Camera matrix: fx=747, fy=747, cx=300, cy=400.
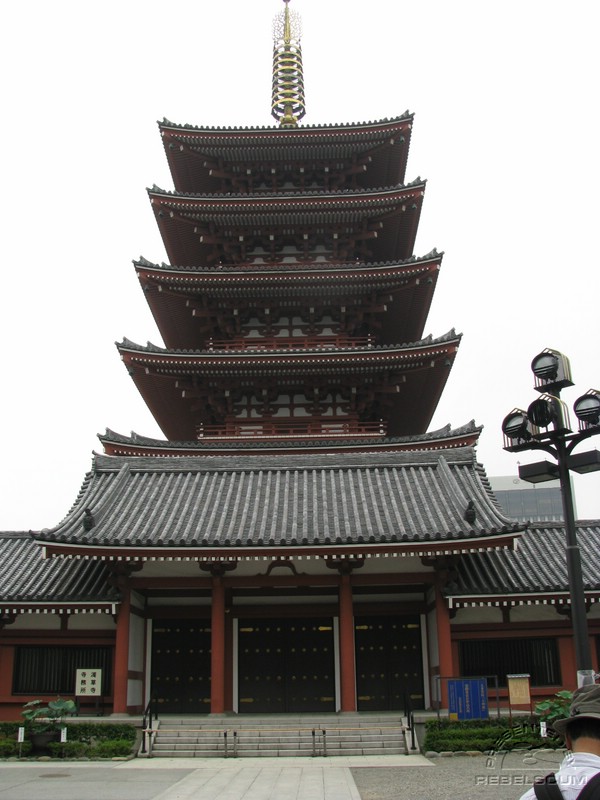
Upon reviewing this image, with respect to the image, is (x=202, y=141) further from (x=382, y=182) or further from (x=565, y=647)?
(x=565, y=647)

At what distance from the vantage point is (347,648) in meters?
19.3

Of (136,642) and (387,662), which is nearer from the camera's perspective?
(136,642)

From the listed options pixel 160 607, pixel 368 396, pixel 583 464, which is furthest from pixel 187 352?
pixel 583 464

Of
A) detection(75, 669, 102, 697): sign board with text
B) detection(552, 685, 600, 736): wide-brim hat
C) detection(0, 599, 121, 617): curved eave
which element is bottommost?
detection(75, 669, 102, 697): sign board with text

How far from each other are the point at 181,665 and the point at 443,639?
24.8 ft

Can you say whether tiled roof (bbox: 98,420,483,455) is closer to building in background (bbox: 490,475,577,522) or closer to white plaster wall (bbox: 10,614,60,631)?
white plaster wall (bbox: 10,614,60,631)

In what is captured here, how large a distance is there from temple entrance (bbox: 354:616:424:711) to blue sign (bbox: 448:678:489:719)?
354 cm

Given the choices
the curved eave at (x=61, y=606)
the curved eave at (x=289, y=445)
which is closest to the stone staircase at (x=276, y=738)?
the curved eave at (x=61, y=606)

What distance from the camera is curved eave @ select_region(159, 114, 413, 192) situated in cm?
3052

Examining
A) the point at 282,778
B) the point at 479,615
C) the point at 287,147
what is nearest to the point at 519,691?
the point at 479,615

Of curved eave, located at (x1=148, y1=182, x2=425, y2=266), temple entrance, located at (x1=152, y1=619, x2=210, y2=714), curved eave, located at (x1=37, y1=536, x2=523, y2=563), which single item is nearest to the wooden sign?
curved eave, located at (x1=37, y1=536, x2=523, y2=563)

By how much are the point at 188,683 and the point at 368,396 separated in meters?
11.8

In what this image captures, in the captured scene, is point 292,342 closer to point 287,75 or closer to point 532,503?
point 287,75

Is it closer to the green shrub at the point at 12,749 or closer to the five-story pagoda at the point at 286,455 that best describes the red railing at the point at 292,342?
the five-story pagoda at the point at 286,455
